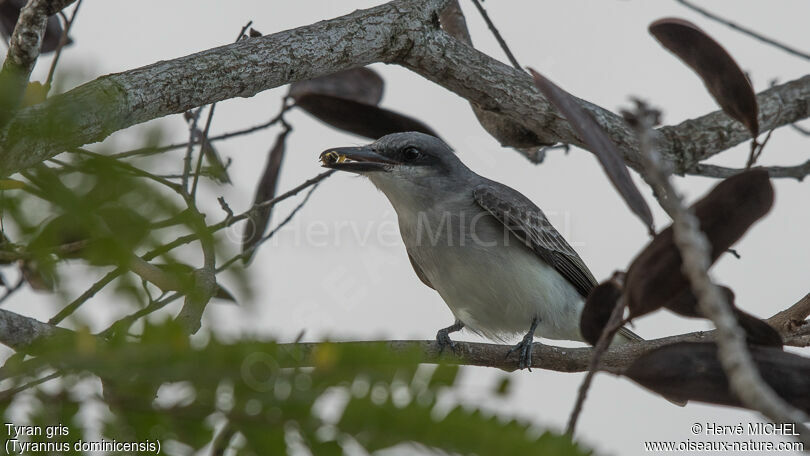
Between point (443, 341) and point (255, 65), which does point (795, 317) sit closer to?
point (443, 341)

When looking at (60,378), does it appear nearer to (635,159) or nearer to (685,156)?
(635,159)

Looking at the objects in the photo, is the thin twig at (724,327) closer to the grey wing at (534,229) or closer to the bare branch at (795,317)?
the bare branch at (795,317)

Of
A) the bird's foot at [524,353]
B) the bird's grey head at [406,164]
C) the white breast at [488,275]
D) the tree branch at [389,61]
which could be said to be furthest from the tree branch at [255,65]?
the bird's foot at [524,353]

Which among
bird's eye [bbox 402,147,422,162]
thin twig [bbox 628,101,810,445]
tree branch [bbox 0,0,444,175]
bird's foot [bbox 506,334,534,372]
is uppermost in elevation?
bird's eye [bbox 402,147,422,162]

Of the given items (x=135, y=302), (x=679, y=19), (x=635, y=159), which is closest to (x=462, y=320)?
(x=635, y=159)

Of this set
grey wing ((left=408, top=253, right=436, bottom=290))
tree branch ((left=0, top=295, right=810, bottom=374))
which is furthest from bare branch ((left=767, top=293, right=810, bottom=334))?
grey wing ((left=408, top=253, right=436, bottom=290))

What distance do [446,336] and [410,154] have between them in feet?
4.31

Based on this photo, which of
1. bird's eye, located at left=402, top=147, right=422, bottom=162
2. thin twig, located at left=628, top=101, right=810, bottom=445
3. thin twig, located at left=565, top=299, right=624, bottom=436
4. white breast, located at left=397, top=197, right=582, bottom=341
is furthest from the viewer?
bird's eye, located at left=402, top=147, right=422, bottom=162

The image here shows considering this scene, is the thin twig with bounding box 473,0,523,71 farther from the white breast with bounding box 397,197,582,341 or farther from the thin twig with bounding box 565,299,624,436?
the thin twig with bounding box 565,299,624,436

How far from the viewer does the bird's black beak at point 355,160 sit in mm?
5234

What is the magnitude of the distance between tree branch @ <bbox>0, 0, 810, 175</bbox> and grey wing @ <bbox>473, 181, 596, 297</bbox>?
1.62 ft

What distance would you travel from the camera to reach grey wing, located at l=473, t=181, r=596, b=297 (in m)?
5.53

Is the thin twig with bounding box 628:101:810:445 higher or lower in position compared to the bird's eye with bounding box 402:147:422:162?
lower

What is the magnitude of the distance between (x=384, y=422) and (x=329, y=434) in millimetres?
105
